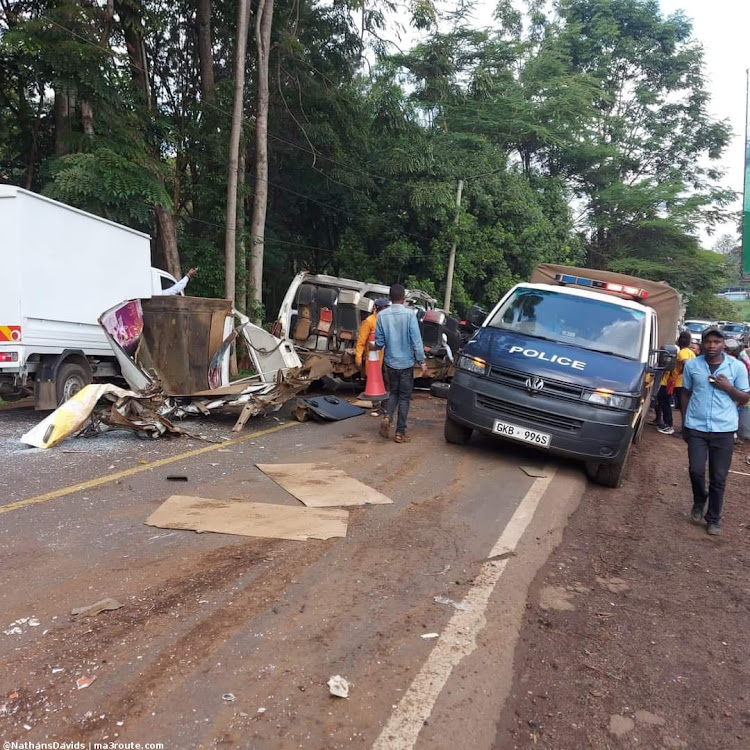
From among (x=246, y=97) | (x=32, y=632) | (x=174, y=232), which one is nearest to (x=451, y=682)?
(x=32, y=632)

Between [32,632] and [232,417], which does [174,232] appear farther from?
[32,632]

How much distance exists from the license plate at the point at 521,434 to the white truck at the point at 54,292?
540 centimetres

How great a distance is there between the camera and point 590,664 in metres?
2.93

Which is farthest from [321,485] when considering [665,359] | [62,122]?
[62,122]

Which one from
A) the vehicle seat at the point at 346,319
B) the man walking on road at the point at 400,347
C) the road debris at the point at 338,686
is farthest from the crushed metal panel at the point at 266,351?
the road debris at the point at 338,686

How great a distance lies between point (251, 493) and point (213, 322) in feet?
13.6

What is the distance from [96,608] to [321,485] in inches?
99.5

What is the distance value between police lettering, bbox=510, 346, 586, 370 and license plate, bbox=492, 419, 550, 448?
740mm

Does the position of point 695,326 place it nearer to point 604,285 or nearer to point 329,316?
point 604,285

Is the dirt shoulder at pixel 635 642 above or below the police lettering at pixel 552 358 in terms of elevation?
below

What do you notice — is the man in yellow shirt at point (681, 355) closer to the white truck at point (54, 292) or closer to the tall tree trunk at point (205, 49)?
the white truck at point (54, 292)

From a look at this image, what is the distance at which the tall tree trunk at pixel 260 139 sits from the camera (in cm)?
1429

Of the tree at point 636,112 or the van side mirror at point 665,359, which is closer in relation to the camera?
the van side mirror at point 665,359

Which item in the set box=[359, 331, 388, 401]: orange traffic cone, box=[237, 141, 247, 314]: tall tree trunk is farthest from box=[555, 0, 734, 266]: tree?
box=[359, 331, 388, 401]: orange traffic cone
